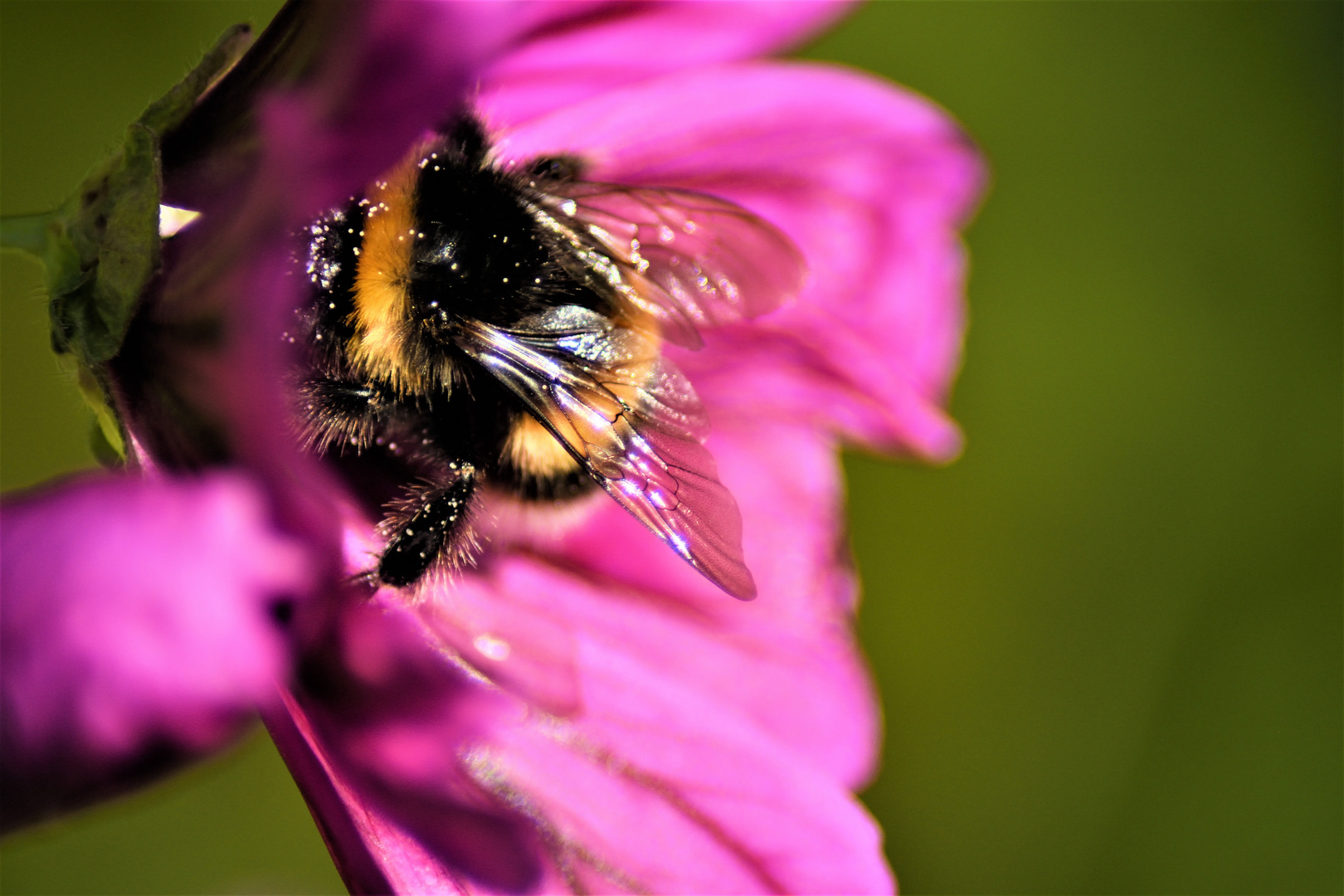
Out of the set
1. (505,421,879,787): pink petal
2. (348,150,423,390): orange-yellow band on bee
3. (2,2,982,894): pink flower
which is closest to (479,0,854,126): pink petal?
(2,2,982,894): pink flower

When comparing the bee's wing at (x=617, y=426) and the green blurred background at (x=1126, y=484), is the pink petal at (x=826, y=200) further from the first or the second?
the green blurred background at (x=1126, y=484)

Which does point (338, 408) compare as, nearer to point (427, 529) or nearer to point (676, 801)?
point (427, 529)

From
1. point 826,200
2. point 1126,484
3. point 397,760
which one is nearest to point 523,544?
point 397,760

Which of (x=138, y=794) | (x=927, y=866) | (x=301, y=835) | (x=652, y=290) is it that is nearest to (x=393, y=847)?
(x=138, y=794)

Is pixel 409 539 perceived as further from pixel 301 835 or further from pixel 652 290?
pixel 301 835

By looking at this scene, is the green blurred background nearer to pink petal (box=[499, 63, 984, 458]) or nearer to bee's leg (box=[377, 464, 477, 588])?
pink petal (box=[499, 63, 984, 458])

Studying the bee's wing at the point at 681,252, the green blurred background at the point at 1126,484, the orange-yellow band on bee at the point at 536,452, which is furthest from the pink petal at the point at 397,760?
the green blurred background at the point at 1126,484
